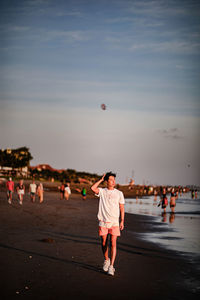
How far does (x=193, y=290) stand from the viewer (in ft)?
22.5

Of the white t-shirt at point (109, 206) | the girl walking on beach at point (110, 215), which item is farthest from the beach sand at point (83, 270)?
the white t-shirt at point (109, 206)

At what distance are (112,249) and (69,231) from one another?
22.2 ft

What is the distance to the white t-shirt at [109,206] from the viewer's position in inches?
307

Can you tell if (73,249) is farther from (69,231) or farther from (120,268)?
(69,231)

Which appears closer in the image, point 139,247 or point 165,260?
point 165,260

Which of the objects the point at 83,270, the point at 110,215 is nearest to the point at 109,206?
the point at 110,215

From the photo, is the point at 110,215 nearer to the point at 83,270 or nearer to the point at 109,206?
the point at 109,206

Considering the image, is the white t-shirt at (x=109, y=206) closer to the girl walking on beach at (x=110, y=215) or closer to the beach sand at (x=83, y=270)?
the girl walking on beach at (x=110, y=215)

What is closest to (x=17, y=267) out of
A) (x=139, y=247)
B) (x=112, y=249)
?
(x=112, y=249)

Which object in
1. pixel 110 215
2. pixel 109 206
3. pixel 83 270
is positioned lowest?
pixel 83 270

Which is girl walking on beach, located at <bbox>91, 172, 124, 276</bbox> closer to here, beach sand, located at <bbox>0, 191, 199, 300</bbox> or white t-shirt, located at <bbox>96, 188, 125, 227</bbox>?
white t-shirt, located at <bbox>96, 188, 125, 227</bbox>

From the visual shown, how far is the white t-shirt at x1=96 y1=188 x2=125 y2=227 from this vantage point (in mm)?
7785

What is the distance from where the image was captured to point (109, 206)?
7824 mm

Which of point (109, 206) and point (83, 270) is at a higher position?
point (109, 206)
